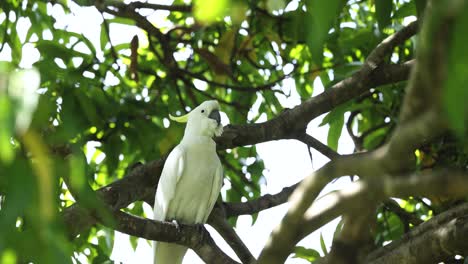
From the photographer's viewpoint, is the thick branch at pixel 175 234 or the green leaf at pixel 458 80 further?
the thick branch at pixel 175 234

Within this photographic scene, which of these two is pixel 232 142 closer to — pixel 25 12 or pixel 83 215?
pixel 83 215

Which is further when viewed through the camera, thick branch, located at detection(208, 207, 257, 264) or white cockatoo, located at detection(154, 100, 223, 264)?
white cockatoo, located at detection(154, 100, 223, 264)

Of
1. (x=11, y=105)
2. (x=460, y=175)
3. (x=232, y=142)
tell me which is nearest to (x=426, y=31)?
(x=460, y=175)

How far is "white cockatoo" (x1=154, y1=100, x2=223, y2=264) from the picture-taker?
3.83m

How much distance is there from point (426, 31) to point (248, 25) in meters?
3.11

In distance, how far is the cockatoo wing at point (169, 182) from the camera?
380cm

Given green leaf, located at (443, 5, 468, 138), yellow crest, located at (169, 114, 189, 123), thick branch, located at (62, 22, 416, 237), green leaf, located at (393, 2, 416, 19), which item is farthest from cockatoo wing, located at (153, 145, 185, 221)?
green leaf, located at (443, 5, 468, 138)

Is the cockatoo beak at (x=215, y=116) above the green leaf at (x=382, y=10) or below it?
above

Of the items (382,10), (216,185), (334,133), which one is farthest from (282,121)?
(382,10)

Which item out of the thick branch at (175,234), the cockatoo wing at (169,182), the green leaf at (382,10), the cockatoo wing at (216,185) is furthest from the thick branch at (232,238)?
the green leaf at (382,10)

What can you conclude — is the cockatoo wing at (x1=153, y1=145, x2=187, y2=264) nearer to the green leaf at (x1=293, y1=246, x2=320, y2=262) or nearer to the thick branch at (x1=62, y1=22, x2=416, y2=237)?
the thick branch at (x1=62, y1=22, x2=416, y2=237)

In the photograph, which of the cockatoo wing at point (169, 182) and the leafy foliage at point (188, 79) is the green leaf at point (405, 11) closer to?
the leafy foliage at point (188, 79)

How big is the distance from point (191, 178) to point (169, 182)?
0.97 ft

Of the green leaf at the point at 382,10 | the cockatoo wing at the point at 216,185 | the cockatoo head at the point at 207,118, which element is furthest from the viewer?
the cockatoo wing at the point at 216,185
